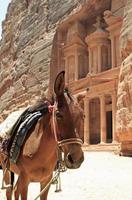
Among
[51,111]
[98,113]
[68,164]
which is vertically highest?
[98,113]

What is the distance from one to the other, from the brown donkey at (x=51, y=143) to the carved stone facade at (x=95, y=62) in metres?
24.9

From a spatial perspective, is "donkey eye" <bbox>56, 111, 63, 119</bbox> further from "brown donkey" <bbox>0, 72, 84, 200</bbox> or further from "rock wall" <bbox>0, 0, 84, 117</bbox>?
"rock wall" <bbox>0, 0, 84, 117</bbox>

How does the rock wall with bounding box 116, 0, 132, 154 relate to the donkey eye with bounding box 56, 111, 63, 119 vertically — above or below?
above

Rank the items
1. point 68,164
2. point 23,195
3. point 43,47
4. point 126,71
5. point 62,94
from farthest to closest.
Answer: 1. point 43,47
2. point 126,71
3. point 23,195
4. point 62,94
5. point 68,164

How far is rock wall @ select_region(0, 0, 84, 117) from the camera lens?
39.5m

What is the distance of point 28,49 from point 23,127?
40090mm

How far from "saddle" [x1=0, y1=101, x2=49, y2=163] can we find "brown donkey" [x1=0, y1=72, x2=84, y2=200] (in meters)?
0.07

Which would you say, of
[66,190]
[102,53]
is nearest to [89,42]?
[102,53]

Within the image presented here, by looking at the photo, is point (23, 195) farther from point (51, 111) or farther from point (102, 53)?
point (102, 53)

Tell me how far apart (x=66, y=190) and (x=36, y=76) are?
30.9 m

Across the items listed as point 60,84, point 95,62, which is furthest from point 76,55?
point 60,84

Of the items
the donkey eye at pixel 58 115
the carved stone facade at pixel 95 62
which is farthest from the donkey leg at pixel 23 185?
the carved stone facade at pixel 95 62

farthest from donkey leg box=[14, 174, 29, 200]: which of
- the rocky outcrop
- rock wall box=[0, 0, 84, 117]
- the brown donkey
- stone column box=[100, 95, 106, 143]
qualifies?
rock wall box=[0, 0, 84, 117]

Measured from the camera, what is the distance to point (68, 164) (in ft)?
13.5
